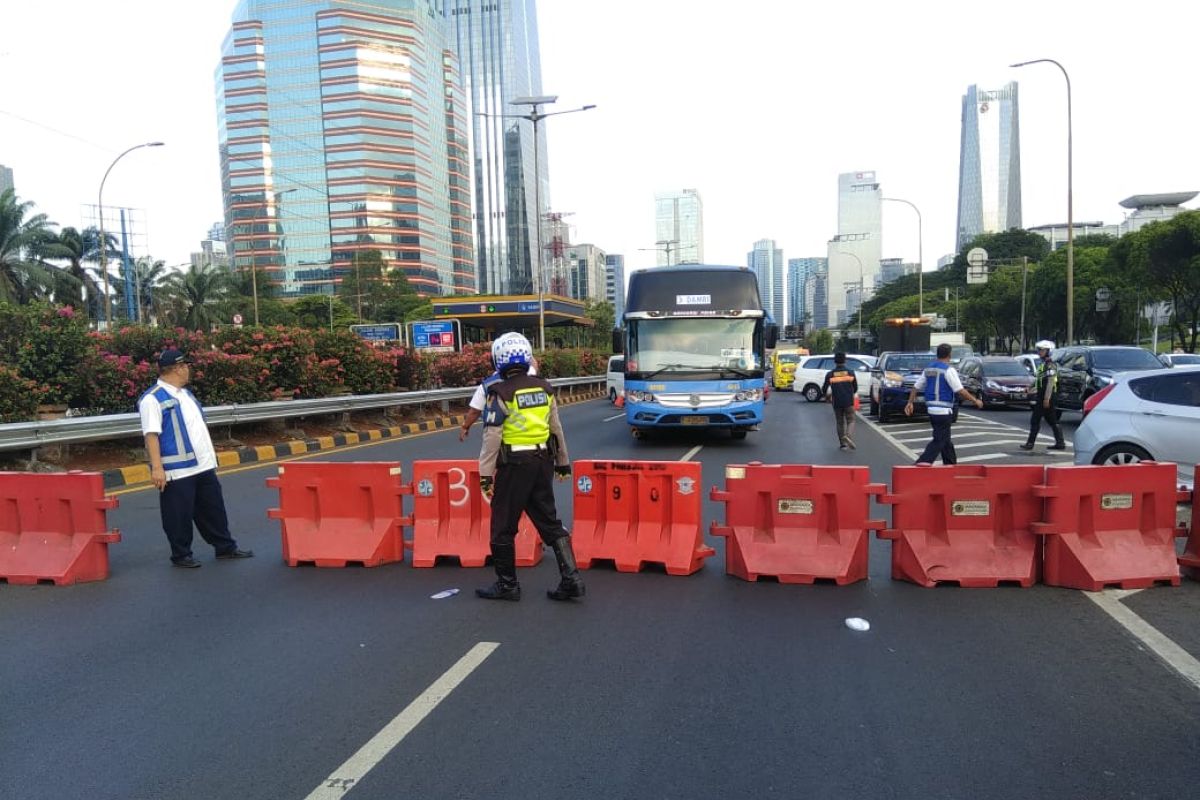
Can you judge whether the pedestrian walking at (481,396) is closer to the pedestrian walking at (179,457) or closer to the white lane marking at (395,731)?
the white lane marking at (395,731)

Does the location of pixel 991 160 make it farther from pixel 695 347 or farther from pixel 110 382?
pixel 110 382

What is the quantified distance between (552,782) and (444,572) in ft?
11.1

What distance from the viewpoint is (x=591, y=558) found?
6.27 meters

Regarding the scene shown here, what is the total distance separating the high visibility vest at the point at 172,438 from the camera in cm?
648

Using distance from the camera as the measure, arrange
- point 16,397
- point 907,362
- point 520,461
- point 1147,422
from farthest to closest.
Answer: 1. point 907,362
2. point 16,397
3. point 1147,422
4. point 520,461

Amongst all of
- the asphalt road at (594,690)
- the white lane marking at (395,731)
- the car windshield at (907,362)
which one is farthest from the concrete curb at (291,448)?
the car windshield at (907,362)

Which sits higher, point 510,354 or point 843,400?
point 510,354

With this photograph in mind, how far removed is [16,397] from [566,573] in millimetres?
9845

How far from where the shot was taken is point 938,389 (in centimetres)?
1059

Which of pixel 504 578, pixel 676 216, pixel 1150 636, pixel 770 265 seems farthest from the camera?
pixel 770 265

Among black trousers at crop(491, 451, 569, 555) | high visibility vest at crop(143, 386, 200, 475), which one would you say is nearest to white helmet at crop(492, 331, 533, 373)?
black trousers at crop(491, 451, 569, 555)

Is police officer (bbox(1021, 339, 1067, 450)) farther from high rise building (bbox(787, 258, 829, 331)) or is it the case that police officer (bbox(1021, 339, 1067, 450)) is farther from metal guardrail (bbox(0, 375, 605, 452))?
high rise building (bbox(787, 258, 829, 331))

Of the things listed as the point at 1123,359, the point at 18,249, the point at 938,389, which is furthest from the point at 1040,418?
the point at 18,249

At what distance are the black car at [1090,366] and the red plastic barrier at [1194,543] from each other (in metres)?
13.3
